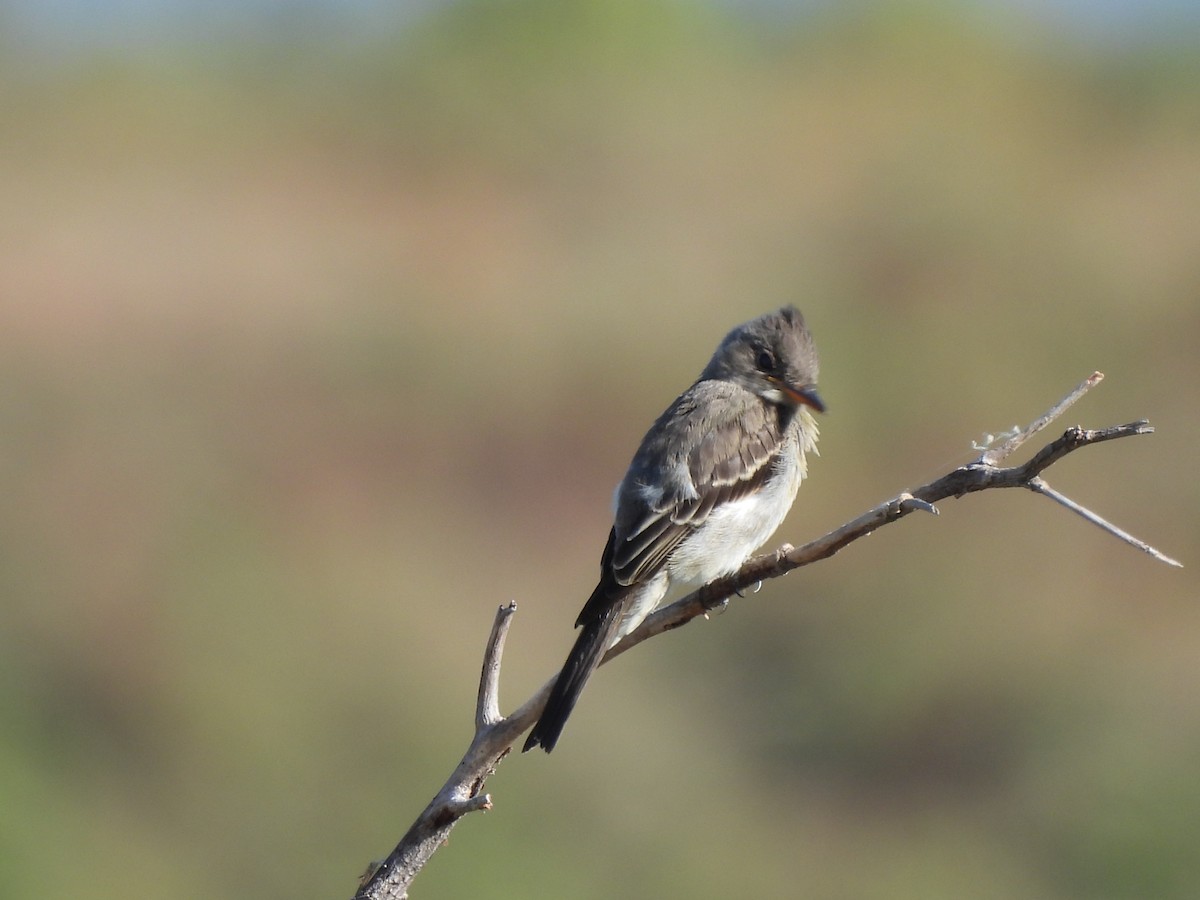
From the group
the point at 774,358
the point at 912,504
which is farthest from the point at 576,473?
the point at 912,504

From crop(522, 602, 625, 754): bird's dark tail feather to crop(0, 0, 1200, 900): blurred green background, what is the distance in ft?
14.2

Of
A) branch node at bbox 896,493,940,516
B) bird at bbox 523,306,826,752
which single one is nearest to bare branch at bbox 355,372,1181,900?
branch node at bbox 896,493,940,516

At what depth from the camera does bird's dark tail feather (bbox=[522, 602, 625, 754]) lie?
3793 millimetres

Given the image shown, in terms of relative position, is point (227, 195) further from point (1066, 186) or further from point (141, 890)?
point (141, 890)

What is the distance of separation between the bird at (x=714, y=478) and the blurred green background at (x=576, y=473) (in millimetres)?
4077

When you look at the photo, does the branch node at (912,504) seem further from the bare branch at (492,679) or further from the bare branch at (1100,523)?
the bare branch at (492,679)

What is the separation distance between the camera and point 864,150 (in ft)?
62.1

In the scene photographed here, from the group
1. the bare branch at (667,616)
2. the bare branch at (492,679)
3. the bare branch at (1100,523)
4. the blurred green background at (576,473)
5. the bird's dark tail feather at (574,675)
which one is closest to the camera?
the bare branch at (1100,523)

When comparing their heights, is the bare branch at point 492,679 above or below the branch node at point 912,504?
below

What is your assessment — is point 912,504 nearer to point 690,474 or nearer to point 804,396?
point 690,474

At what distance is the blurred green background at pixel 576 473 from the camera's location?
31.6 ft

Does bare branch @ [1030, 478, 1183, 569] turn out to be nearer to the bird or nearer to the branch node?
the branch node

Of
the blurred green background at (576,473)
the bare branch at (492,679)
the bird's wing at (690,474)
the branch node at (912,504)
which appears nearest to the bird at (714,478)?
the bird's wing at (690,474)

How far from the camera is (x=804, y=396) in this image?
17.5ft
